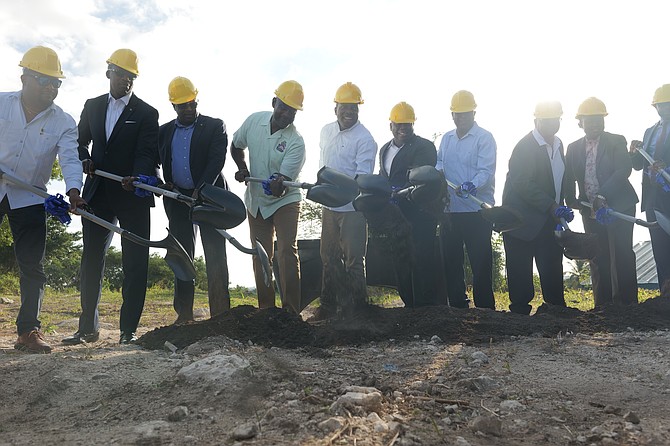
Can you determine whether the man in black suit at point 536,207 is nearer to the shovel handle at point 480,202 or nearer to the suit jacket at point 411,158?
the shovel handle at point 480,202

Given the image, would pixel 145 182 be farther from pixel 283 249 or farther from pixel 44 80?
pixel 283 249

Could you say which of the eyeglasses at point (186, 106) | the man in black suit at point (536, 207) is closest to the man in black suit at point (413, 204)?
the man in black suit at point (536, 207)

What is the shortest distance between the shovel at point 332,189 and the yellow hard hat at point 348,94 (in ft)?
3.06

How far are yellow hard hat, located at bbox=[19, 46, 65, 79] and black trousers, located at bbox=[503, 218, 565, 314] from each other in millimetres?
4033

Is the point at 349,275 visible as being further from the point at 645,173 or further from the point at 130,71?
the point at 645,173

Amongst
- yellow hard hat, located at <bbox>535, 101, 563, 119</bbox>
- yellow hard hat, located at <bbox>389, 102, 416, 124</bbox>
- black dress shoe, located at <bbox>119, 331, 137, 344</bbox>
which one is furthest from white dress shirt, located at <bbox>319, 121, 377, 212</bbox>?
black dress shoe, located at <bbox>119, 331, 137, 344</bbox>

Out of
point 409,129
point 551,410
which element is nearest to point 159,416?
point 551,410

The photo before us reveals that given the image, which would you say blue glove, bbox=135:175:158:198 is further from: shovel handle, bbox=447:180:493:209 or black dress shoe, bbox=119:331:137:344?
shovel handle, bbox=447:180:493:209

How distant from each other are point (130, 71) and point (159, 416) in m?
2.99

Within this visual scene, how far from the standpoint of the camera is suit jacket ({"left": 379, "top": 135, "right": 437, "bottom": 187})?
6.05 meters

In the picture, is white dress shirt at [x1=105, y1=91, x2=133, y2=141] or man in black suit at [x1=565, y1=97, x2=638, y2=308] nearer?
white dress shirt at [x1=105, y1=91, x2=133, y2=141]

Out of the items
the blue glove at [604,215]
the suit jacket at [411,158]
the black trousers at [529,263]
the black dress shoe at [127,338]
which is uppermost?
the suit jacket at [411,158]

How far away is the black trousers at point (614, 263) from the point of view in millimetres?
6461

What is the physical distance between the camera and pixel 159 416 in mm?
3082
